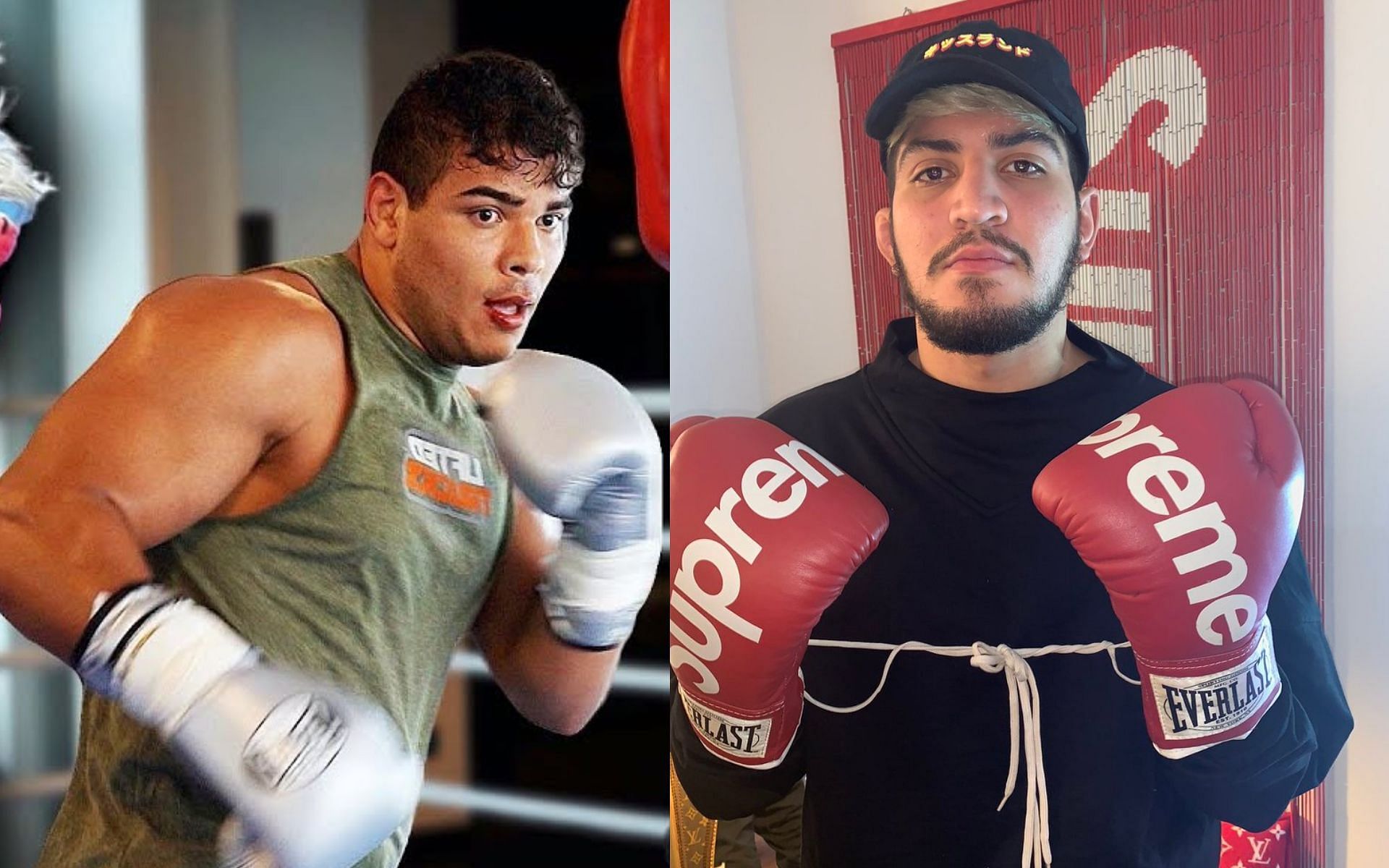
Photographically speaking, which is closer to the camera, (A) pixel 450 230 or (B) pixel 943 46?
(A) pixel 450 230

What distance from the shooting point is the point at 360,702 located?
1496 mm

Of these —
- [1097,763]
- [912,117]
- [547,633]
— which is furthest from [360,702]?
[912,117]

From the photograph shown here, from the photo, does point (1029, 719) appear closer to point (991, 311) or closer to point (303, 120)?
point (991, 311)

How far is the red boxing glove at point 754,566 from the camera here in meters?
1.81

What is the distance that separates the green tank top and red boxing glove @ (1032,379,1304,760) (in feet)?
2.84

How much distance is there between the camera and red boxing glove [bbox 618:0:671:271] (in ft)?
5.74

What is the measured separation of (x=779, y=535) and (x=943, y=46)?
0.79 meters

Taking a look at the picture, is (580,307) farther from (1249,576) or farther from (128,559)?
(1249,576)

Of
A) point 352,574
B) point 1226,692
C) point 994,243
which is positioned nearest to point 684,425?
point 994,243

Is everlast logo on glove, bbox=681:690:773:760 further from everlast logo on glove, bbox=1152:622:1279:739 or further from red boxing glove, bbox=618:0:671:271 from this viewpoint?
red boxing glove, bbox=618:0:671:271

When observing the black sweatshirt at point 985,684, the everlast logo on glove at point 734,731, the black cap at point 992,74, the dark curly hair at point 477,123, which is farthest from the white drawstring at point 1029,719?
the dark curly hair at point 477,123

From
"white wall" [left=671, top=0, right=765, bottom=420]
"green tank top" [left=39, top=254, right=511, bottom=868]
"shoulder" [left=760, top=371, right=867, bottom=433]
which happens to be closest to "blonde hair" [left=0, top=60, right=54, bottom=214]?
"green tank top" [left=39, top=254, right=511, bottom=868]

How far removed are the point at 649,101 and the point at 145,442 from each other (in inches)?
33.1

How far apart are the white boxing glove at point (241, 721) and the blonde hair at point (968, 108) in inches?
46.0
